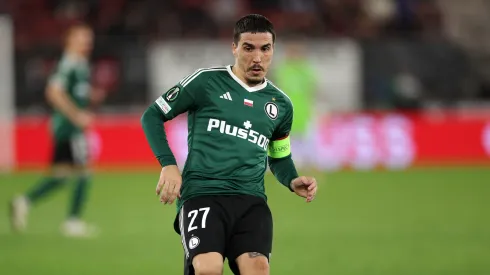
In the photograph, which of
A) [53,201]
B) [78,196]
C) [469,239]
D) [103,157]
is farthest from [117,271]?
[103,157]

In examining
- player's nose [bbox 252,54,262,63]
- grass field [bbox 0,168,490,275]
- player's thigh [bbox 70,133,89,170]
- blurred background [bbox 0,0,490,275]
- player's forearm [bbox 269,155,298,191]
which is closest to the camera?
player's nose [bbox 252,54,262,63]

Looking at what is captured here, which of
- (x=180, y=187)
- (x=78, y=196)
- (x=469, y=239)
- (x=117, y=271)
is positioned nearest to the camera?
(x=180, y=187)

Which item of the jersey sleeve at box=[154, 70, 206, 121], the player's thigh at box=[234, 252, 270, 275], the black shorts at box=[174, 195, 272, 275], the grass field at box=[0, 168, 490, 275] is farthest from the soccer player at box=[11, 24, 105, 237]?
the player's thigh at box=[234, 252, 270, 275]

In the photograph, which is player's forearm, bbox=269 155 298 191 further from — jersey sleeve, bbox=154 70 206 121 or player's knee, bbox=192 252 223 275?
player's knee, bbox=192 252 223 275

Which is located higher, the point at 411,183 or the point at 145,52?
the point at 145,52

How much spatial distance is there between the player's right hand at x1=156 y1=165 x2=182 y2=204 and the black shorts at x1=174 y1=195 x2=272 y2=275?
0.27m

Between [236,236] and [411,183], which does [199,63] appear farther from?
[236,236]

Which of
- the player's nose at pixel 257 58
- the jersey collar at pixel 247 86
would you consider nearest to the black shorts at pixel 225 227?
the jersey collar at pixel 247 86

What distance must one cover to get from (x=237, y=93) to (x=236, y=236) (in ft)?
2.96

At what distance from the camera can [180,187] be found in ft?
19.0

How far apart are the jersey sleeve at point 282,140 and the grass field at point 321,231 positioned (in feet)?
8.74

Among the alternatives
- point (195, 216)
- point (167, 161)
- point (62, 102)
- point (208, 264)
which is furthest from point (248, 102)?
point (62, 102)

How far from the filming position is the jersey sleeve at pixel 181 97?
6.11 m

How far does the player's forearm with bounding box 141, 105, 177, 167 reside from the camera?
603cm
